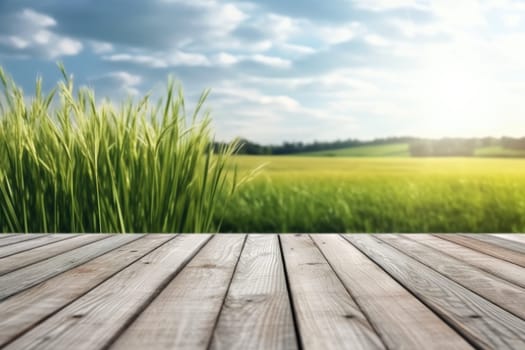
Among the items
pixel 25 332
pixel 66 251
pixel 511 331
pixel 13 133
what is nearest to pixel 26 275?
pixel 66 251

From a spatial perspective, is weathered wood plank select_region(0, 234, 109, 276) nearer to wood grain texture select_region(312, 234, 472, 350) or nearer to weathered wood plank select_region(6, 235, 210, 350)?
weathered wood plank select_region(6, 235, 210, 350)

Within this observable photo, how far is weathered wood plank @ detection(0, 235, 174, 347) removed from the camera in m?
1.15

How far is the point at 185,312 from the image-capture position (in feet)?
3.99

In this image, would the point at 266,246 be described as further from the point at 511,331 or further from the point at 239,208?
the point at 239,208

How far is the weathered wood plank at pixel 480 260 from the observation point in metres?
1.71

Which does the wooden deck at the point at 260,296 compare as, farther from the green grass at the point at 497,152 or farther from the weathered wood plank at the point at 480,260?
the green grass at the point at 497,152

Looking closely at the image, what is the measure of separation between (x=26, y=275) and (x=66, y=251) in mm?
513

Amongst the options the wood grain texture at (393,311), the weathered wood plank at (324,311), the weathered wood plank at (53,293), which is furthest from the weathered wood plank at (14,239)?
the wood grain texture at (393,311)

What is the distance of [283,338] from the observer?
3.38ft

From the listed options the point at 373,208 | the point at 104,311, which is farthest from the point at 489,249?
the point at 373,208

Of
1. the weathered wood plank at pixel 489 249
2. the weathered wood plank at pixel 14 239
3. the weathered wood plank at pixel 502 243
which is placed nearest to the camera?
the weathered wood plank at pixel 489 249

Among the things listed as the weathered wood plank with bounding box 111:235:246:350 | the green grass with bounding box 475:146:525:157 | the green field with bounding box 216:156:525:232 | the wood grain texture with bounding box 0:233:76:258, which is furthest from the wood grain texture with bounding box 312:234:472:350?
the green grass with bounding box 475:146:525:157

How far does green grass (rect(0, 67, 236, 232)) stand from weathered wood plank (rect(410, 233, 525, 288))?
1.39 m

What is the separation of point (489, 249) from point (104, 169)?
227 cm
